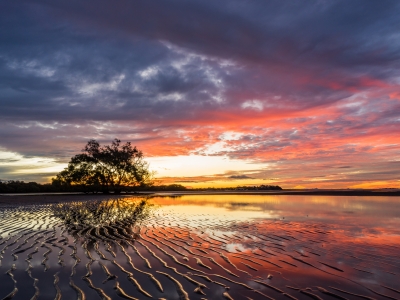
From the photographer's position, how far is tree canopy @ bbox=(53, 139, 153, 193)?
65.4m

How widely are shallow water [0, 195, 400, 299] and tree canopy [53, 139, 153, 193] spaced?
53.7 m

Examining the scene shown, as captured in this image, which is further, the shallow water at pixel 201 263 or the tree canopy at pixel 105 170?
the tree canopy at pixel 105 170

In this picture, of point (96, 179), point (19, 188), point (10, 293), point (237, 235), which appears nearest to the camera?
point (10, 293)

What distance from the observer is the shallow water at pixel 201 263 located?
19.4ft

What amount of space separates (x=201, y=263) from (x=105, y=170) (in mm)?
60956

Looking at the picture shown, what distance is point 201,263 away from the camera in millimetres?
7977

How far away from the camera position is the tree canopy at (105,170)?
6544 centimetres

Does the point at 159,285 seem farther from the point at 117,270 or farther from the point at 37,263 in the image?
the point at 37,263

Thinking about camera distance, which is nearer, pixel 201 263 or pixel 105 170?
pixel 201 263

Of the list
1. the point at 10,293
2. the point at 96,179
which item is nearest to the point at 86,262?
the point at 10,293

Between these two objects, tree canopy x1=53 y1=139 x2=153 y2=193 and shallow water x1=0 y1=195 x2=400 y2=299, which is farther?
tree canopy x1=53 y1=139 x2=153 y2=193

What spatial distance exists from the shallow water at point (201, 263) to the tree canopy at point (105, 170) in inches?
2113

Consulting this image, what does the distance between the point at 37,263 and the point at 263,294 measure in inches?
223

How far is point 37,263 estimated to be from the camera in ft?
26.3
